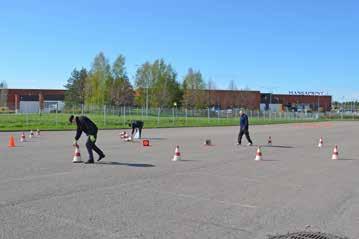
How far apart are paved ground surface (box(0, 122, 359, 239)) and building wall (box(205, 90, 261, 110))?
4086 inches

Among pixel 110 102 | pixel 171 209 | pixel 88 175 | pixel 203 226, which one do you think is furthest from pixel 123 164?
pixel 110 102

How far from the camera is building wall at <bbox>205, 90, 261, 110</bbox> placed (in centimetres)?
12088

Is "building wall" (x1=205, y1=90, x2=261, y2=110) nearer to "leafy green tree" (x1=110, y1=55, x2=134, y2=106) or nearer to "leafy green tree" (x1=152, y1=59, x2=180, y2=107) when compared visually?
"leafy green tree" (x1=152, y1=59, x2=180, y2=107)

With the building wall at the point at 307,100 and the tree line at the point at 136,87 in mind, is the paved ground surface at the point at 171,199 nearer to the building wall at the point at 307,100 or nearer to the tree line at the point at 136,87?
the tree line at the point at 136,87

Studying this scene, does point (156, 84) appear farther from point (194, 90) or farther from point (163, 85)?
point (194, 90)

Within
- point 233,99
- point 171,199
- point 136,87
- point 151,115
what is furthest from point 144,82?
point 171,199

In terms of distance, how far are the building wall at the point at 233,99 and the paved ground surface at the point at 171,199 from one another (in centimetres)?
10378

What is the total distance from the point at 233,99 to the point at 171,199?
115m

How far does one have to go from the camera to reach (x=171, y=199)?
27.4ft

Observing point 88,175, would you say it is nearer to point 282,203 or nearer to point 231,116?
point 282,203

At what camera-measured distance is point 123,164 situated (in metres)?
13.5

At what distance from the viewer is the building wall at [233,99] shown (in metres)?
121

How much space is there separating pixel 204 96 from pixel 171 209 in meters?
93.3

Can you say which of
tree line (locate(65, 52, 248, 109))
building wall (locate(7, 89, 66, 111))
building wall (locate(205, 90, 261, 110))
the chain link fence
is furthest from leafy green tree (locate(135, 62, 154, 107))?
building wall (locate(7, 89, 66, 111))
